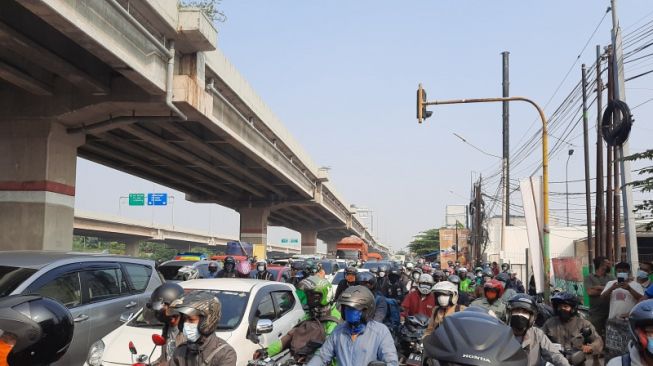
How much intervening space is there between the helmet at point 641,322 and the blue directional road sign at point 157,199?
53.2m

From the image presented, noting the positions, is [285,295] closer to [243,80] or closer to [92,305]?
[92,305]

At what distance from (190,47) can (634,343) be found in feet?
56.5

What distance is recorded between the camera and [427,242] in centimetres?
11031

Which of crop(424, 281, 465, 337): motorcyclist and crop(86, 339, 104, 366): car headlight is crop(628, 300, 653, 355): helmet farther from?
crop(86, 339, 104, 366): car headlight

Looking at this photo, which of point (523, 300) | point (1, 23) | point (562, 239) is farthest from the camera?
point (562, 239)

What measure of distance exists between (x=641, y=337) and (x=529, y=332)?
6.71 feet

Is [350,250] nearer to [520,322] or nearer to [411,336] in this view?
[411,336]

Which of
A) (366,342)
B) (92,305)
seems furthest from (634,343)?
(92,305)

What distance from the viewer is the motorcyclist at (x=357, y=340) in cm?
465

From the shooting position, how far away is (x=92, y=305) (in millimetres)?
8016

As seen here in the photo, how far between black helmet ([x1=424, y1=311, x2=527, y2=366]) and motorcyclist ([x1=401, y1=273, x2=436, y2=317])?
645 centimetres

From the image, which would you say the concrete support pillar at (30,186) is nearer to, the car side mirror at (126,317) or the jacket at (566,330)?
the car side mirror at (126,317)

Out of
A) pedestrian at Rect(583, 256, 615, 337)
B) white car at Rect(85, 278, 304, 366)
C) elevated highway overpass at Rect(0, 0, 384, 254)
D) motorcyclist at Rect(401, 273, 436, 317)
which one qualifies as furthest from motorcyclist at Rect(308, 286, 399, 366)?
elevated highway overpass at Rect(0, 0, 384, 254)

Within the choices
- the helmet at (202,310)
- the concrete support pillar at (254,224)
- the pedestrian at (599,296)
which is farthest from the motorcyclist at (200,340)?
the concrete support pillar at (254,224)
